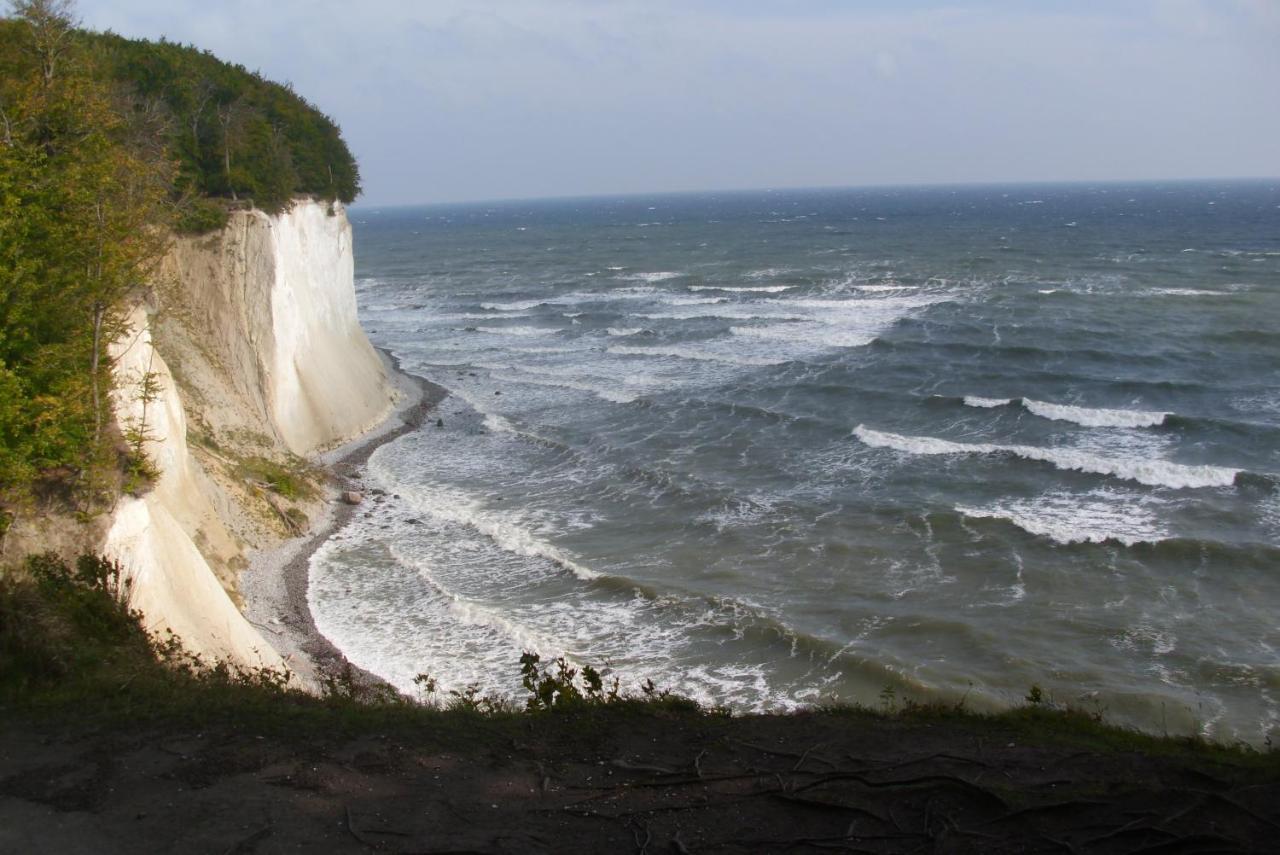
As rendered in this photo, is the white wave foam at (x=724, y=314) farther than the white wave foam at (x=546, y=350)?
Yes

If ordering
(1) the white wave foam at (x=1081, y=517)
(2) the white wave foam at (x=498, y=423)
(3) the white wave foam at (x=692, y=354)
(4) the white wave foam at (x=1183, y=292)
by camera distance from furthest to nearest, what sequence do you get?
(4) the white wave foam at (x=1183, y=292)
(3) the white wave foam at (x=692, y=354)
(2) the white wave foam at (x=498, y=423)
(1) the white wave foam at (x=1081, y=517)

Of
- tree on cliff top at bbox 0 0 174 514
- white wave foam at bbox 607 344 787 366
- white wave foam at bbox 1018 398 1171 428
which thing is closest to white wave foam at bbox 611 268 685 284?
white wave foam at bbox 607 344 787 366

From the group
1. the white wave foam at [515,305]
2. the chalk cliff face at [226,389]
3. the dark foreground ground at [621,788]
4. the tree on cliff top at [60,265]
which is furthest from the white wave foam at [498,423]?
the white wave foam at [515,305]

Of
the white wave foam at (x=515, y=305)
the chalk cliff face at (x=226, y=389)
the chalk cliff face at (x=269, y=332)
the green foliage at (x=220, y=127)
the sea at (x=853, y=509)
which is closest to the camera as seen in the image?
the chalk cliff face at (x=226, y=389)

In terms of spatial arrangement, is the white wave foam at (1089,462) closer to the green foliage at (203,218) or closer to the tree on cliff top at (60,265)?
the green foliage at (203,218)

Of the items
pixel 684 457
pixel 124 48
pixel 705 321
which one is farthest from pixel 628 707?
pixel 705 321

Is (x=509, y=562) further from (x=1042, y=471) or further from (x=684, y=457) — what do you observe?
(x=1042, y=471)
